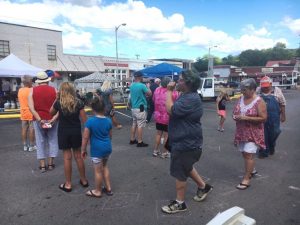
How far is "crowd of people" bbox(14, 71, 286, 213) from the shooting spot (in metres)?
3.87

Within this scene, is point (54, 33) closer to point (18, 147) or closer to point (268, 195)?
point (18, 147)

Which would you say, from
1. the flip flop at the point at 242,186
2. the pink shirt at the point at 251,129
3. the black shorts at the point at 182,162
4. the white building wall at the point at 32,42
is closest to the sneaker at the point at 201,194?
the black shorts at the point at 182,162

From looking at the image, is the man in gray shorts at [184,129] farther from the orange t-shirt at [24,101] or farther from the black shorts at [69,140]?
the orange t-shirt at [24,101]

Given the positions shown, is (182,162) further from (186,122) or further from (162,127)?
(162,127)

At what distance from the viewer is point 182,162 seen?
3891 mm

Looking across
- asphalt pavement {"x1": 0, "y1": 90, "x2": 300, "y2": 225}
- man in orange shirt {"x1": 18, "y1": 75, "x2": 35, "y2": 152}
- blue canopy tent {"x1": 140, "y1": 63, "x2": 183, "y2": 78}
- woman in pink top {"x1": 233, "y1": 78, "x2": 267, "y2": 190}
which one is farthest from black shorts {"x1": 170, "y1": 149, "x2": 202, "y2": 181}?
blue canopy tent {"x1": 140, "y1": 63, "x2": 183, "y2": 78}

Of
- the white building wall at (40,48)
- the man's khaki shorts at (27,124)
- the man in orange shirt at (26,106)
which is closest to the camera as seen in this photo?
the man in orange shirt at (26,106)

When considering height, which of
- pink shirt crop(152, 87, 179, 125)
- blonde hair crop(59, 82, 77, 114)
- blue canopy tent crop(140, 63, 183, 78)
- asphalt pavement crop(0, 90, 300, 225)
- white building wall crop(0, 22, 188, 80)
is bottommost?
asphalt pavement crop(0, 90, 300, 225)

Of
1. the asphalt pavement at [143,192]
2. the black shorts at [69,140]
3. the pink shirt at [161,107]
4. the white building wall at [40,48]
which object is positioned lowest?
the asphalt pavement at [143,192]

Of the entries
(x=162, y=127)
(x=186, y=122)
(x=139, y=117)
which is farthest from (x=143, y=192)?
(x=139, y=117)

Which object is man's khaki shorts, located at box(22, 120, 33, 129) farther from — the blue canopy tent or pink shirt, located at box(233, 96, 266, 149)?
the blue canopy tent

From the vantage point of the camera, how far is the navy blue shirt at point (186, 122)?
3.77 m

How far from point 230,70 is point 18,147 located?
68030 millimetres

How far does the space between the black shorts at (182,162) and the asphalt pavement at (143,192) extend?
52 cm
